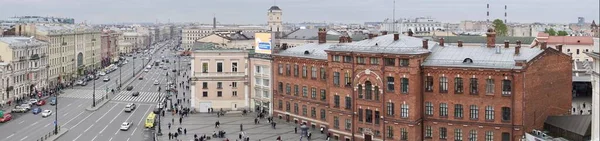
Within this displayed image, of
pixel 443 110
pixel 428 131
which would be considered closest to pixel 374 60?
pixel 443 110

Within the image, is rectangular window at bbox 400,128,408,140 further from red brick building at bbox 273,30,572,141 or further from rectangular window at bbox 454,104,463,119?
rectangular window at bbox 454,104,463,119

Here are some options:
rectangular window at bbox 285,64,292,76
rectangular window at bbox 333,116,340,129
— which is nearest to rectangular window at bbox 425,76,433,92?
rectangular window at bbox 333,116,340,129

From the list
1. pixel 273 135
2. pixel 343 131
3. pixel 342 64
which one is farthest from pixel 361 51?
pixel 273 135

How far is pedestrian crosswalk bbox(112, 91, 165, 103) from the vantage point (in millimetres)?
117938

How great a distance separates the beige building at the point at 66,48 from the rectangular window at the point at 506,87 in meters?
105

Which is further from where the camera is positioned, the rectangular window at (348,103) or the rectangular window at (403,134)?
the rectangular window at (348,103)

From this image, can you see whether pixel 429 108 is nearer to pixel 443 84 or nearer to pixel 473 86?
pixel 443 84

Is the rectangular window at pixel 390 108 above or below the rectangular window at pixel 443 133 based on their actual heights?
above

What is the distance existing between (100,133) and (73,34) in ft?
282

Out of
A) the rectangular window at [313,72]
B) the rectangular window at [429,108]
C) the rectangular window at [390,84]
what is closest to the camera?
the rectangular window at [390,84]

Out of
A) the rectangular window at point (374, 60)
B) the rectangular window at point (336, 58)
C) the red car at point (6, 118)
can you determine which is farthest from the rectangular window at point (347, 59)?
the red car at point (6, 118)

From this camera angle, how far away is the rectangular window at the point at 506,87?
60969mm

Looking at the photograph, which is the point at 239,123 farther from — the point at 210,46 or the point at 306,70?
the point at 210,46

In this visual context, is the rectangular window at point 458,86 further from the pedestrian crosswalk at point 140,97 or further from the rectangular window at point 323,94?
the pedestrian crosswalk at point 140,97
